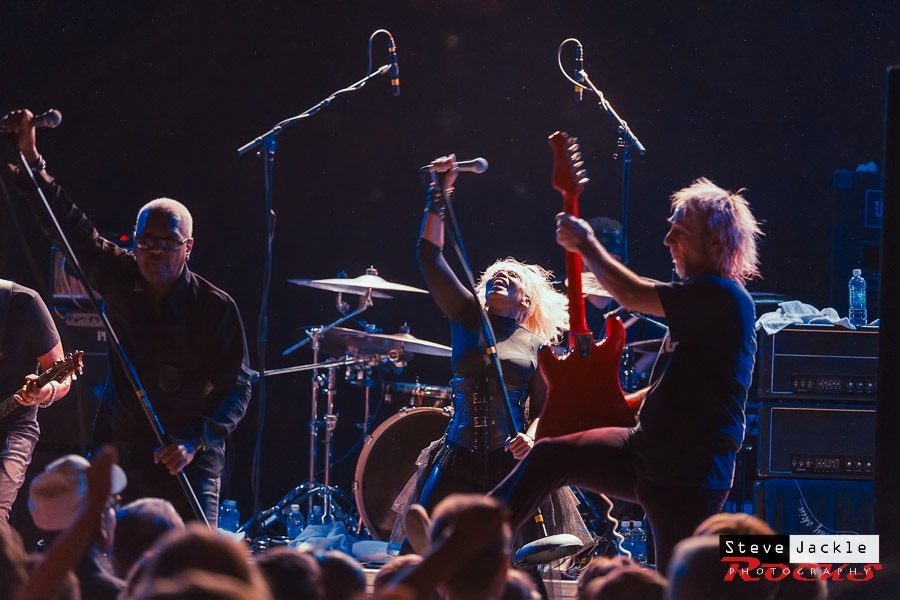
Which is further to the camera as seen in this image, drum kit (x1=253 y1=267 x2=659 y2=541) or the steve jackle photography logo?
drum kit (x1=253 y1=267 x2=659 y2=541)

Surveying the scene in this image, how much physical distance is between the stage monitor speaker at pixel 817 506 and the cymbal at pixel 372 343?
245 cm

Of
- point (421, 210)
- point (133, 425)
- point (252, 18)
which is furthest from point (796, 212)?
point (133, 425)

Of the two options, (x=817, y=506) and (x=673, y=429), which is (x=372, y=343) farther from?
(x=673, y=429)

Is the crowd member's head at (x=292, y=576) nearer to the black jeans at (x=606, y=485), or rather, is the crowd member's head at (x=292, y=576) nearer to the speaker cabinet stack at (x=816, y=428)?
the black jeans at (x=606, y=485)

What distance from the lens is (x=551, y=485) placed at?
3.66 metres

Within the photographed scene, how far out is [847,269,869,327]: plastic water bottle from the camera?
6.90 meters

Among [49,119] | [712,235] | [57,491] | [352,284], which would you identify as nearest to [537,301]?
[352,284]

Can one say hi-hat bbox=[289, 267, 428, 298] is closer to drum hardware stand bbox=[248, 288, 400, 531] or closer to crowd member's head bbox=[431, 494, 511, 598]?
drum hardware stand bbox=[248, 288, 400, 531]

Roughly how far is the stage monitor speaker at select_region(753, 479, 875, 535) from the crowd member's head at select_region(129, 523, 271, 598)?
546cm

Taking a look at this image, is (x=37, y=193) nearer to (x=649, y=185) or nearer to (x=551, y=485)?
(x=551, y=485)

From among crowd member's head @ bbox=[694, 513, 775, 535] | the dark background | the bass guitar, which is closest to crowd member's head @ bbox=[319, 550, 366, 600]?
crowd member's head @ bbox=[694, 513, 775, 535]

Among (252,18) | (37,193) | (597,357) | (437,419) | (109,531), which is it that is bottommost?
(437,419)

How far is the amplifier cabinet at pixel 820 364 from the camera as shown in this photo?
6.52 m

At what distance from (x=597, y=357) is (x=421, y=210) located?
16.6ft
